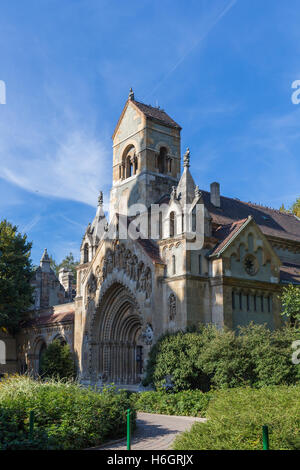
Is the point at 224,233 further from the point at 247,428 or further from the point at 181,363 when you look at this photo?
the point at 247,428

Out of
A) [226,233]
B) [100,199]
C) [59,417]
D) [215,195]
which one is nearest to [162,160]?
[215,195]

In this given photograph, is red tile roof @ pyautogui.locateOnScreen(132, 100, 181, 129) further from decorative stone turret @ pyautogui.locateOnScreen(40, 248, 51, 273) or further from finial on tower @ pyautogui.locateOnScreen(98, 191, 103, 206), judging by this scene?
decorative stone turret @ pyautogui.locateOnScreen(40, 248, 51, 273)

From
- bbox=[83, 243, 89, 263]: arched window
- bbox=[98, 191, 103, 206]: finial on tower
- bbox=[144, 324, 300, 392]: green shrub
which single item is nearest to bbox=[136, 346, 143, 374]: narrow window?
bbox=[144, 324, 300, 392]: green shrub

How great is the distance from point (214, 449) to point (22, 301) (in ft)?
103

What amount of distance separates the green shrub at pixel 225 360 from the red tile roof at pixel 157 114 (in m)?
17.1

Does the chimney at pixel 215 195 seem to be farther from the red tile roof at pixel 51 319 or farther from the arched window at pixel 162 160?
the red tile roof at pixel 51 319

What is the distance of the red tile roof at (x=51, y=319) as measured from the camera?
1468 inches

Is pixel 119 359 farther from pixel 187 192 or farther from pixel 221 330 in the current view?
pixel 187 192

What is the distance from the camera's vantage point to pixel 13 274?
39.2 metres

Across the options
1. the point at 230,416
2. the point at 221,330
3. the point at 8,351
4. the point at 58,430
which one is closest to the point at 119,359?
the point at 221,330

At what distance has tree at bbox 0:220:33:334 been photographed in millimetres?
37688

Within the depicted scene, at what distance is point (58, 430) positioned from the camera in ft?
39.9

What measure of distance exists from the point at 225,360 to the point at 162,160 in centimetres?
1809

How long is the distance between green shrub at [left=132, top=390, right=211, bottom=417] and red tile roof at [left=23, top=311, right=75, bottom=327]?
54.0ft
